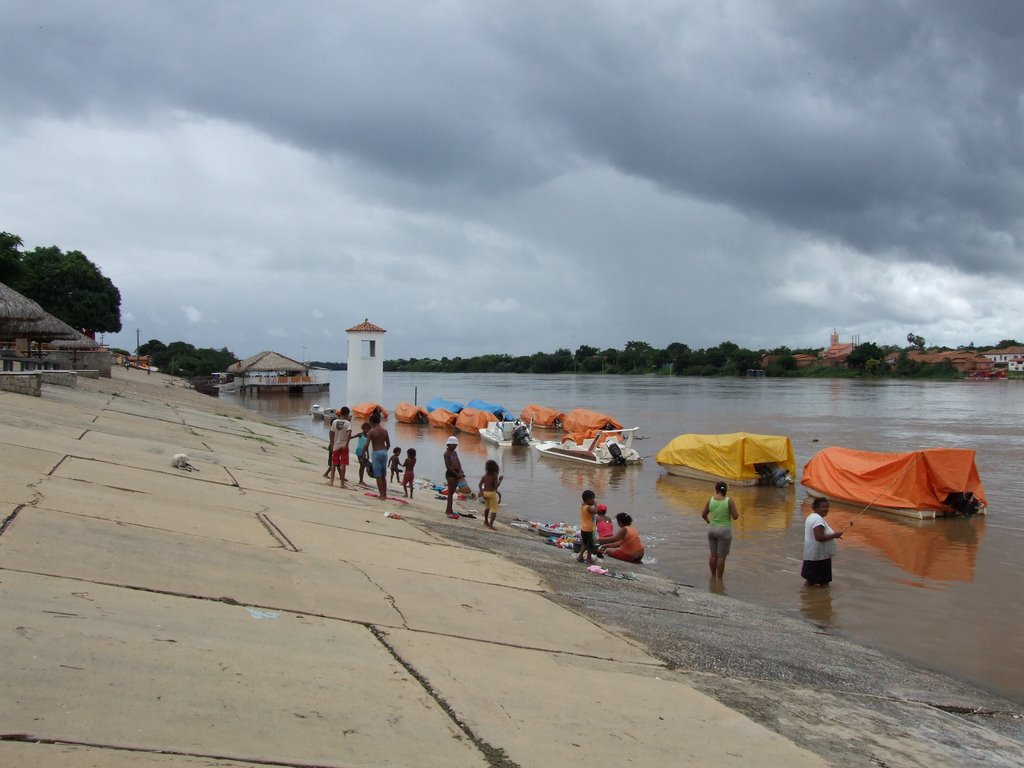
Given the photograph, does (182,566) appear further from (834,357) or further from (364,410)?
(834,357)

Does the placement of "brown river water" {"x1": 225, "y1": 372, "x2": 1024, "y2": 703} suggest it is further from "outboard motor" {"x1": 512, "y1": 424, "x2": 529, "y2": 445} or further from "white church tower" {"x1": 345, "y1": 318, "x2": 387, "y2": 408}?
"white church tower" {"x1": 345, "y1": 318, "x2": 387, "y2": 408}

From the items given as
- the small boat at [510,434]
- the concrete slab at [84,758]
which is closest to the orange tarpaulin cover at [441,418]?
the small boat at [510,434]

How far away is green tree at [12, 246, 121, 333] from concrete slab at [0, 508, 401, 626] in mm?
60341

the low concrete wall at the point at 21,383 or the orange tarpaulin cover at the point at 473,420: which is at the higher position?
the low concrete wall at the point at 21,383

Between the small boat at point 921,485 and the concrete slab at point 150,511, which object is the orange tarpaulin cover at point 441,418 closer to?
the small boat at point 921,485

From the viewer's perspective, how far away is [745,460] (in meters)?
26.6

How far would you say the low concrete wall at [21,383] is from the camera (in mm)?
18062

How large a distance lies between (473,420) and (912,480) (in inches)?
1097

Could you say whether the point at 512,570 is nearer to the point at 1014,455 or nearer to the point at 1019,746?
the point at 1019,746

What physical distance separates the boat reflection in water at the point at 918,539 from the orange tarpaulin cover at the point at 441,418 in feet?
94.6

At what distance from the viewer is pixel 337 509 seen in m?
12.1

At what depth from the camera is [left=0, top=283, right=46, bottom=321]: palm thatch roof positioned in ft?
73.3

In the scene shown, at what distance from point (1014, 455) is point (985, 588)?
2707cm

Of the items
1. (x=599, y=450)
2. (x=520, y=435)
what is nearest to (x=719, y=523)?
(x=599, y=450)
